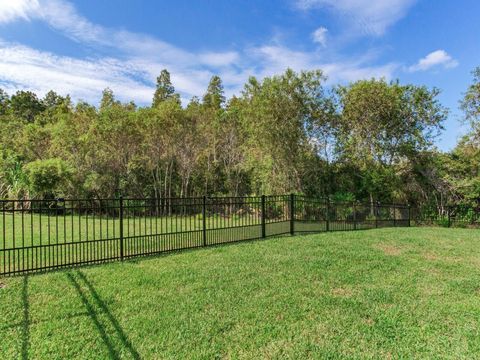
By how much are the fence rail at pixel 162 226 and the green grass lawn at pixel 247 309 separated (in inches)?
21.5

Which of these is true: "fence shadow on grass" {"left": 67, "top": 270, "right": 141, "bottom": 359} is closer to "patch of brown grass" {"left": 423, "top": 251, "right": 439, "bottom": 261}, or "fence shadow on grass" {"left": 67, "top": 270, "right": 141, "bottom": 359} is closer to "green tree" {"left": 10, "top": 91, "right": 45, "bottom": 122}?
"patch of brown grass" {"left": 423, "top": 251, "right": 439, "bottom": 261}

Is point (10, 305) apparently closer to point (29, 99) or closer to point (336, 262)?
point (336, 262)

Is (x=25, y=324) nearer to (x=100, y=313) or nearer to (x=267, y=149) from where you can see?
(x=100, y=313)

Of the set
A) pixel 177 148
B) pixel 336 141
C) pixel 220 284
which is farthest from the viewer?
pixel 177 148

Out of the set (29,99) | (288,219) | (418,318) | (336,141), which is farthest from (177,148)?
(29,99)

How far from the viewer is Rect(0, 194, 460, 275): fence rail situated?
17.3 ft

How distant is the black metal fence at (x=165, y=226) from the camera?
5270 mm

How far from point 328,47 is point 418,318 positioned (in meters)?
12.4

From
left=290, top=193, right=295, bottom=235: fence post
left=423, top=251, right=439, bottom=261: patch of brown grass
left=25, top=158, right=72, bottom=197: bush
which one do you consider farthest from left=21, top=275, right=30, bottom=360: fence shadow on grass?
left=25, top=158, right=72, bottom=197: bush

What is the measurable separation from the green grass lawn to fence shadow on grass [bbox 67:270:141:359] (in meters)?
0.01

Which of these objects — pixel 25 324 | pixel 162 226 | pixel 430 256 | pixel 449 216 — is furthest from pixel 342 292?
pixel 449 216

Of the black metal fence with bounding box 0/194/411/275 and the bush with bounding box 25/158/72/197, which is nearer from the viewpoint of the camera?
the black metal fence with bounding box 0/194/411/275

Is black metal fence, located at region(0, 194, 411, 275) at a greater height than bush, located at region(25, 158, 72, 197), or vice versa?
bush, located at region(25, 158, 72, 197)

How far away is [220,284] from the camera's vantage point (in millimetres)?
4512
